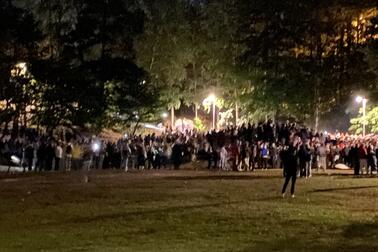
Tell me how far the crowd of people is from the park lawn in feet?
22.9

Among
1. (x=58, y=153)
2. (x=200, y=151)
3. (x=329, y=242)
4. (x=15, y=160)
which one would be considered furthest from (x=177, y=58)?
(x=329, y=242)

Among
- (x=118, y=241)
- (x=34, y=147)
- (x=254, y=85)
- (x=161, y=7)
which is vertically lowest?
(x=118, y=241)

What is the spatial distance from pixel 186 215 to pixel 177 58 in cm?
4646

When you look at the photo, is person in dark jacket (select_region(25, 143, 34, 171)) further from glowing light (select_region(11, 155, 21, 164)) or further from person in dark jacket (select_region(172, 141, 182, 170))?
person in dark jacket (select_region(172, 141, 182, 170))

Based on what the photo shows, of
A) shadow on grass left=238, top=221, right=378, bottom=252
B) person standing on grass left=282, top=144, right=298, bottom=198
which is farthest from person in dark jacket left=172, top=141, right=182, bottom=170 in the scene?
shadow on grass left=238, top=221, right=378, bottom=252

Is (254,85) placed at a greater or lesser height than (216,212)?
greater

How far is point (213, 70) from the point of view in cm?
6438

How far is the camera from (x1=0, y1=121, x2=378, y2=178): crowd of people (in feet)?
129

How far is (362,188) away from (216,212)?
9.86m

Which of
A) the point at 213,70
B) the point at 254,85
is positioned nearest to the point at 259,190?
the point at 254,85

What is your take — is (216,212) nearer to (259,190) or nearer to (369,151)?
(259,190)

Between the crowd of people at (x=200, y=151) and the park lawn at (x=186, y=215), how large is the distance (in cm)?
698

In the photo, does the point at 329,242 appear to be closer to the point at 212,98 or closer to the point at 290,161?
the point at 290,161

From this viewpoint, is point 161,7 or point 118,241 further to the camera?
point 161,7
